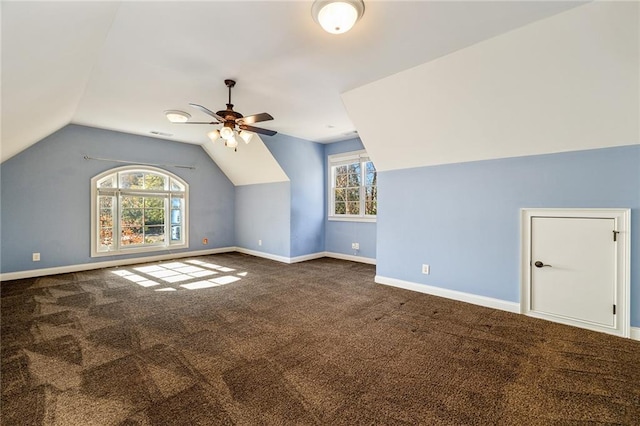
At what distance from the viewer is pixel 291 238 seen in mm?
6094

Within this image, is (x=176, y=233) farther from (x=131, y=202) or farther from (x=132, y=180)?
(x=132, y=180)

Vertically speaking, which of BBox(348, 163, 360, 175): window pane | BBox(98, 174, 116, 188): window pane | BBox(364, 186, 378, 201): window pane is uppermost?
BBox(348, 163, 360, 175): window pane

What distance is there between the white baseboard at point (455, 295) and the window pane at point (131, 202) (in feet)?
17.3

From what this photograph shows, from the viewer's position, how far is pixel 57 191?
498 centimetres

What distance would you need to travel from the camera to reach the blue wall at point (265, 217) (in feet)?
20.3

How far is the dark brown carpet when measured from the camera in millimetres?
1709

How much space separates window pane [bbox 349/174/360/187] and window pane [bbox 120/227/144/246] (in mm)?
4844

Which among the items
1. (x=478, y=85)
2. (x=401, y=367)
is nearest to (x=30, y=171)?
(x=401, y=367)

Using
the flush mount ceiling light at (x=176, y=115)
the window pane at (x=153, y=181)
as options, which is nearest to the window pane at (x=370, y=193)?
the flush mount ceiling light at (x=176, y=115)

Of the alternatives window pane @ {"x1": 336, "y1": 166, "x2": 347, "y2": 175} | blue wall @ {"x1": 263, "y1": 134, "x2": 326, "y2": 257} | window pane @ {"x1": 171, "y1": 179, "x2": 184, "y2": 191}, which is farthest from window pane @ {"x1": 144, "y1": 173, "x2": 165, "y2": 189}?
window pane @ {"x1": 336, "y1": 166, "x2": 347, "y2": 175}

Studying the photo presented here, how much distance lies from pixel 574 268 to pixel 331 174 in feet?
15.7

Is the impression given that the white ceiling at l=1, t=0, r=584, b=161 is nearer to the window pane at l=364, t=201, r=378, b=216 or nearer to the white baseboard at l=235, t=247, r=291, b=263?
the window pane at l=364, t=201, r=378, b=216

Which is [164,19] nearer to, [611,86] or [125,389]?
[125,389]

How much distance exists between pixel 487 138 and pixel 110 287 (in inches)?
224
